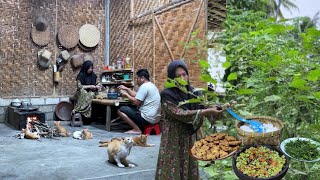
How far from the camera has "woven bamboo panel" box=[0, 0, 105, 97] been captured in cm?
779

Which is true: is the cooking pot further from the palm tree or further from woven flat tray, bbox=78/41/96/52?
the palm tree

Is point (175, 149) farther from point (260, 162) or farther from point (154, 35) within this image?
point (154, 35)

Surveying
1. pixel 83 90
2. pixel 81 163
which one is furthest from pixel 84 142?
pixel 83 90

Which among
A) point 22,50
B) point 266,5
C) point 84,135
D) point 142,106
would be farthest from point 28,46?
point 266,5

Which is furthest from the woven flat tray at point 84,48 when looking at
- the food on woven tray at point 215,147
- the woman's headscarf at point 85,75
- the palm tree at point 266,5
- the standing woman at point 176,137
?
the food on woven tray at point 215,147

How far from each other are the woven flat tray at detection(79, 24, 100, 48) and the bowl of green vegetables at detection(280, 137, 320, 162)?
7.53 meters

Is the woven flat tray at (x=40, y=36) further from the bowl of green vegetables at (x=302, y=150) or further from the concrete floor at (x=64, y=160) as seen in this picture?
the bowl of green vegetables at (x=302, y=150)

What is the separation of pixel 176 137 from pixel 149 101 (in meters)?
3.49

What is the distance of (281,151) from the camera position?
5.69 feet

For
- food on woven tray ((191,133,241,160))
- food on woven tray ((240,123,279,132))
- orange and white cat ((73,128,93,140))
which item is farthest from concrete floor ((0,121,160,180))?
food on woven tray ((240,123,279,132))

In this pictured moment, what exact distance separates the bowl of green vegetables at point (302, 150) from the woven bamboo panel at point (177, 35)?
4949 mm

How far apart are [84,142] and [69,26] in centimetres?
365

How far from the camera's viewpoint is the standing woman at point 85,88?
7816 millimetres

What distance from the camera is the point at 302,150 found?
1.73 metres
